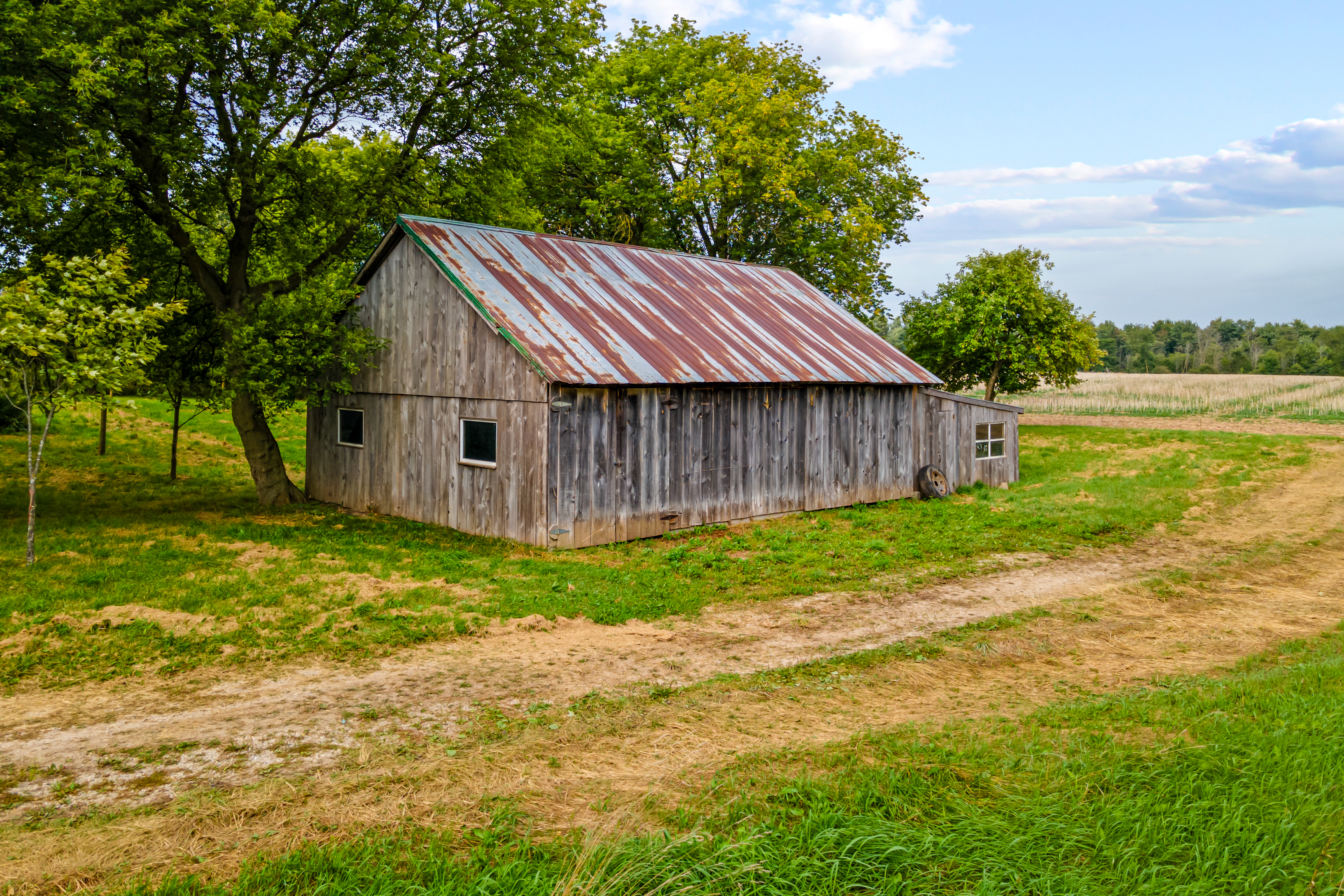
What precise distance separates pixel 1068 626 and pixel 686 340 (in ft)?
32.5

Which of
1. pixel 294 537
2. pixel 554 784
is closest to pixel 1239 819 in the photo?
pixel 554 784

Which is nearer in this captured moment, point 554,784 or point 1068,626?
point 554,784

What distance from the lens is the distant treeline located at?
309 ft

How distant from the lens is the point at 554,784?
20.5 ft

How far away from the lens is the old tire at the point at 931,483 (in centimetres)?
2231

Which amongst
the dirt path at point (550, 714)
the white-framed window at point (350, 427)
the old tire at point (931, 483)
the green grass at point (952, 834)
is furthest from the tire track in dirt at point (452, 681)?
the white-framed window at point (350, 427)

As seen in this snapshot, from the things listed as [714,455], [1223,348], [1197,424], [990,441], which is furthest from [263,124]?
[1223,348]

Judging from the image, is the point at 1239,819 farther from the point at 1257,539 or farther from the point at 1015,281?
the point at 1015,281

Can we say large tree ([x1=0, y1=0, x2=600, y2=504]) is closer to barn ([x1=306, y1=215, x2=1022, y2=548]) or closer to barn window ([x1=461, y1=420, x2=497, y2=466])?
barn ([x1=306, y1=215, x2=1022, y2=548])

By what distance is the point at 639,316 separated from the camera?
737 inches

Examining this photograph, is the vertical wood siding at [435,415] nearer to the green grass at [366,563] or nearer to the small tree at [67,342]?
the green grass at [366,563]

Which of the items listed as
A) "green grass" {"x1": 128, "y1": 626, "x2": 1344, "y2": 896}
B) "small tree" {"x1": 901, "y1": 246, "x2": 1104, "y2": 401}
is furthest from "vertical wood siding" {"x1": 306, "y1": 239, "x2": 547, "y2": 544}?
"small tree" {"x1": 901, "y1": 246, "x2": 1104, "y2": 401}

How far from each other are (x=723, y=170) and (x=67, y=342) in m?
23.7

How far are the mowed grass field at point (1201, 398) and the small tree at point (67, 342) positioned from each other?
44343 millimetres
